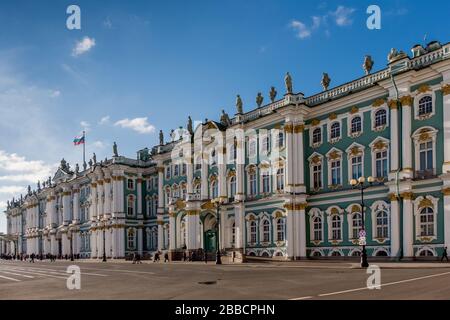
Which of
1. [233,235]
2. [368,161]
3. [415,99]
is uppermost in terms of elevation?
[415,99]

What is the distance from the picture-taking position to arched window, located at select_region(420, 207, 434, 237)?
122ft

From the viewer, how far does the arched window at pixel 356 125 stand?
4344 cm

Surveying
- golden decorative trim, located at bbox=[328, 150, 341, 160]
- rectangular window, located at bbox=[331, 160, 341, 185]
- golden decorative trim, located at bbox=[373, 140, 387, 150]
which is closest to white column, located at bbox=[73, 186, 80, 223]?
rectangular window, located at bbox=[331, 160, 341, 185]

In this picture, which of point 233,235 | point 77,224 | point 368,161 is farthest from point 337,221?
point 77,224

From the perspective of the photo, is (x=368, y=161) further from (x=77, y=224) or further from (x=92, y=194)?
(x=77, y=224)

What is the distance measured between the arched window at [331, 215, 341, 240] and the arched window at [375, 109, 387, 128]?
366 inches

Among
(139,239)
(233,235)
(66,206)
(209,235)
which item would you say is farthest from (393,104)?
(66,206)

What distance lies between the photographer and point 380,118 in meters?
41.6

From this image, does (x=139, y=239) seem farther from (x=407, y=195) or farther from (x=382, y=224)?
(x=407, y=195)

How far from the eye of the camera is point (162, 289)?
20.6 metres

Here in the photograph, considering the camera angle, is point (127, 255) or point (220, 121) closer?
point (220, 121)

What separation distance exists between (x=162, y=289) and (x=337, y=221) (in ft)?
89.9

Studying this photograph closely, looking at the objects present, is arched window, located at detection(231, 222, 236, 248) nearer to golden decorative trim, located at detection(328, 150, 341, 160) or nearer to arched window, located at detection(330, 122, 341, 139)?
golden decorative trim, located at detection(328, 150, 341, 160)

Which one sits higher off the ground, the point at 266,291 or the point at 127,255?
the point at 266,291
